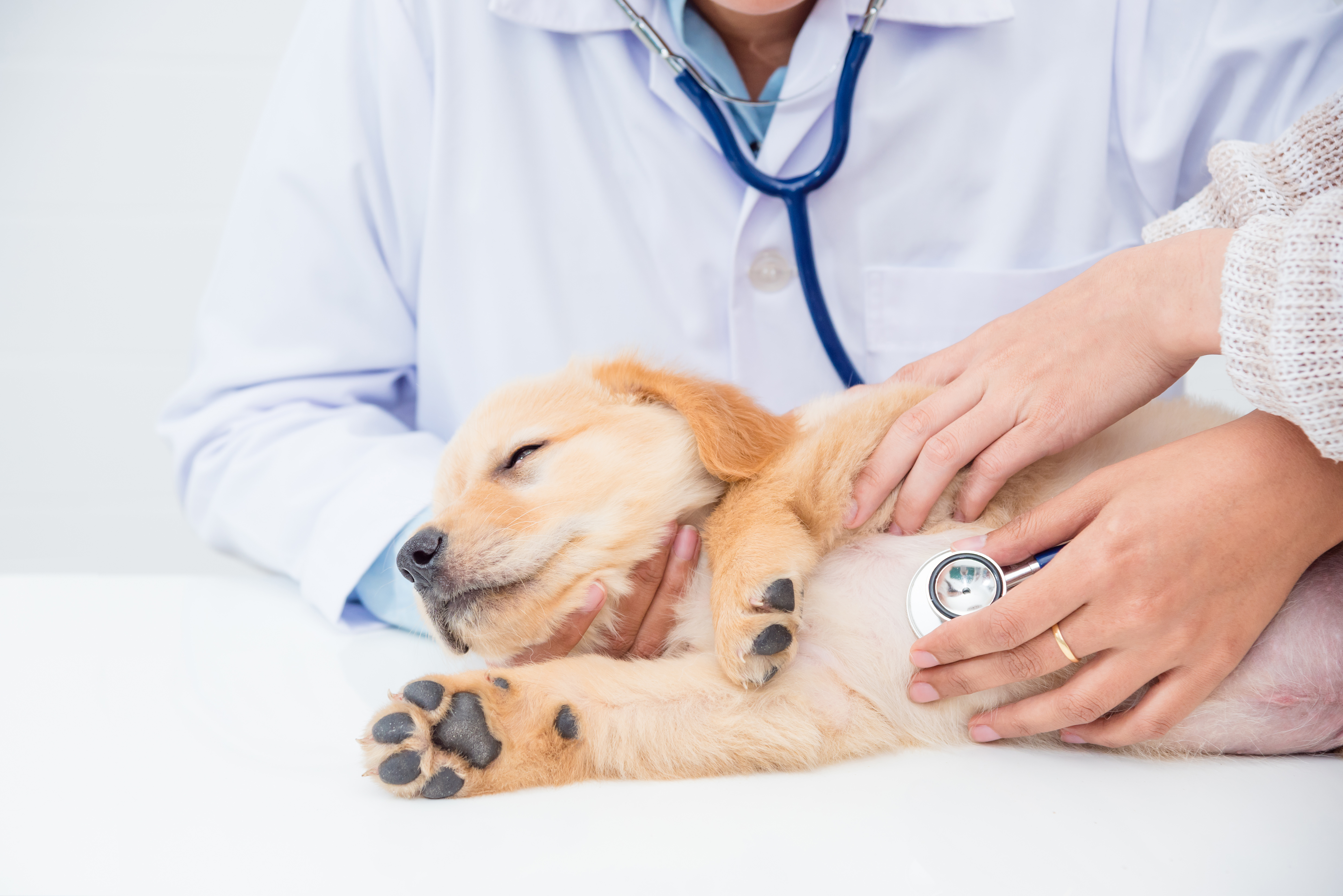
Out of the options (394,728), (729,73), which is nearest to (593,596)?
(394,728)

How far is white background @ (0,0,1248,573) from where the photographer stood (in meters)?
3.03

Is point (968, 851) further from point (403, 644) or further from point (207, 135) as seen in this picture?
point (207, 135)

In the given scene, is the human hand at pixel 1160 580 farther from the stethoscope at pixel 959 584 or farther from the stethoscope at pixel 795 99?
the stethoscope at pixel 795 99

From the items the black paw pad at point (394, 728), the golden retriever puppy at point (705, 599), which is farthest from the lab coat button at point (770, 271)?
the black paw pad at point (394, 728)

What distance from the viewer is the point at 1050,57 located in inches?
68.5

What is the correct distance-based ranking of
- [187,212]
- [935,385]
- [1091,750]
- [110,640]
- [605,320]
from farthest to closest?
[187,212] < [605,320] < [110,640] < [935,385] < [1091,750]

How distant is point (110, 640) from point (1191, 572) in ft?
5.74

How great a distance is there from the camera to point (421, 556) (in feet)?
3.98

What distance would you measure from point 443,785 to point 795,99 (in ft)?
4.53

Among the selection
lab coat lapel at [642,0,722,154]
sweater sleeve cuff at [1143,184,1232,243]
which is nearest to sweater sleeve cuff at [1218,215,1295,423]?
sweater sleeve cuff at [1143,184,1232,243]

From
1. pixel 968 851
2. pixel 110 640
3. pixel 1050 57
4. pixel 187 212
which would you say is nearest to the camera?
pixel 968 851

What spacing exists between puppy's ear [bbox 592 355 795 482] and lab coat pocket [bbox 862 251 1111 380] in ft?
1.68

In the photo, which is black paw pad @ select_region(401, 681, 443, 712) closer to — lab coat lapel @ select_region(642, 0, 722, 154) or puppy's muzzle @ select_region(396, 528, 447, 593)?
puppy's muzzle @ select_region(396, 528, 447, 593)

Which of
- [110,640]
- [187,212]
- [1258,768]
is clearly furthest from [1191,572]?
[187,212]
